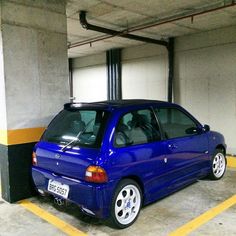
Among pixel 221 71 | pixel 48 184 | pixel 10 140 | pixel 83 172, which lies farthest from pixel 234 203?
pixel 221 71

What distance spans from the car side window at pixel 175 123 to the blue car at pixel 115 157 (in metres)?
0.02

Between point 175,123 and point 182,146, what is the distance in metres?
0.34

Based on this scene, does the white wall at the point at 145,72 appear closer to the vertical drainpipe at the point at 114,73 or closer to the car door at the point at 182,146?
the vertical drainpipe at the point at 114,73

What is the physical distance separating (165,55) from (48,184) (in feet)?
18.2

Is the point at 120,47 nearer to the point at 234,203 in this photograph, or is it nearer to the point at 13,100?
the point at 13,100

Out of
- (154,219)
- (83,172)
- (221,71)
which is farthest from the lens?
(221,71)

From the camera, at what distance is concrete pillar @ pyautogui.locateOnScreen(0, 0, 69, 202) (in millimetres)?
3805

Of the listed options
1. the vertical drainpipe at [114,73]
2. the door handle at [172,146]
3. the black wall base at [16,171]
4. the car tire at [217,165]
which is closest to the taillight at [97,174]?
the door handle at [172,146]

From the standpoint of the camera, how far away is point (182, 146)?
12.5ft

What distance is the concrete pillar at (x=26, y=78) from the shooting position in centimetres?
380

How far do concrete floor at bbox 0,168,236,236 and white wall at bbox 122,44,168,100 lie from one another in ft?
14.0

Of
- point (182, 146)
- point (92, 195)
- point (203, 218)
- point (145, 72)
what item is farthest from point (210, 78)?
point (92, 195)

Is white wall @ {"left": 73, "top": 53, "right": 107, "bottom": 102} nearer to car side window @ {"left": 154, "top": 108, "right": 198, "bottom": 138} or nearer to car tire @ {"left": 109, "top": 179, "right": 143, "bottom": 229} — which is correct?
car side window @ {"left": 154, "top": 108, "right": 198, "bottom": 138}

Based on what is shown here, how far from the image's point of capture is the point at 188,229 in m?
3.10
